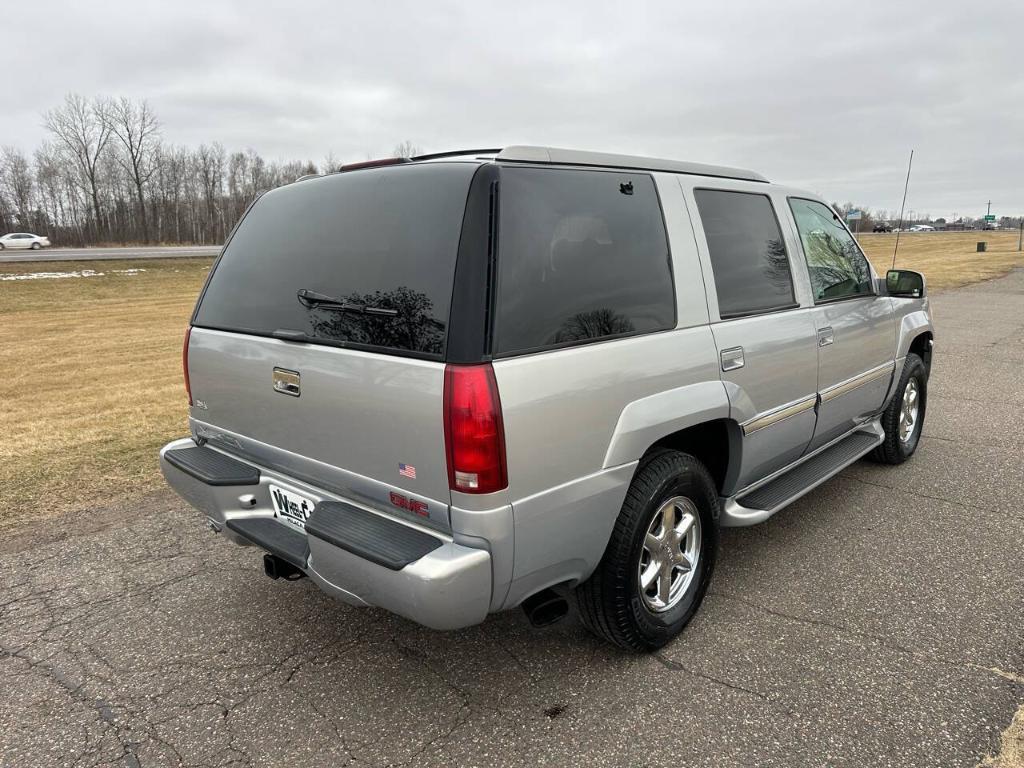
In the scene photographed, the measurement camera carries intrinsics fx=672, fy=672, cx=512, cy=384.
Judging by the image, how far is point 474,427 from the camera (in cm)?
201

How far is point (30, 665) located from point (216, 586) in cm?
79

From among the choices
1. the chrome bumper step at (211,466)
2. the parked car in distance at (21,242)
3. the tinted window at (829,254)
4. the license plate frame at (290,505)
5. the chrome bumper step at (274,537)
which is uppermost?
the parked car in distance at (21,242)

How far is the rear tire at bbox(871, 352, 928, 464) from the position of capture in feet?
15.7

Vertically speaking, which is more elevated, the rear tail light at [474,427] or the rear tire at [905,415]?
the rear tail light at [474,427]

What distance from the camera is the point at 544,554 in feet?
7.34

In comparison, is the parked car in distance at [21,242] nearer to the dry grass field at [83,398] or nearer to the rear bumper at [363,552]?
the dry grass field at [83,398]

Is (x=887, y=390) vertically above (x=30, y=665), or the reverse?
(x=887, y=390)

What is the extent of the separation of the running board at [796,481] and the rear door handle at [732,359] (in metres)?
0.66

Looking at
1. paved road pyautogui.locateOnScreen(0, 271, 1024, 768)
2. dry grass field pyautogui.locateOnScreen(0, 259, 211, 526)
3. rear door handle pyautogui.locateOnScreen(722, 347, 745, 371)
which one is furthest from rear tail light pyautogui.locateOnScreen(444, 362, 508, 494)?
dry grass field pyautogui.locateOnScreen(0, 259, 211, 526)

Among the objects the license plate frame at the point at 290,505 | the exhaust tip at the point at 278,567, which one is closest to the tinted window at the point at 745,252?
the license plate frame at the point at 290,505

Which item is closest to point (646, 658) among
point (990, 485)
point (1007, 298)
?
point (990, 485)

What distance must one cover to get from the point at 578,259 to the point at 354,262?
814mm

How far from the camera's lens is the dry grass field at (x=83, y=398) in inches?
185

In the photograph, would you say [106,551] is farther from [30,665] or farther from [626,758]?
[626,758]
